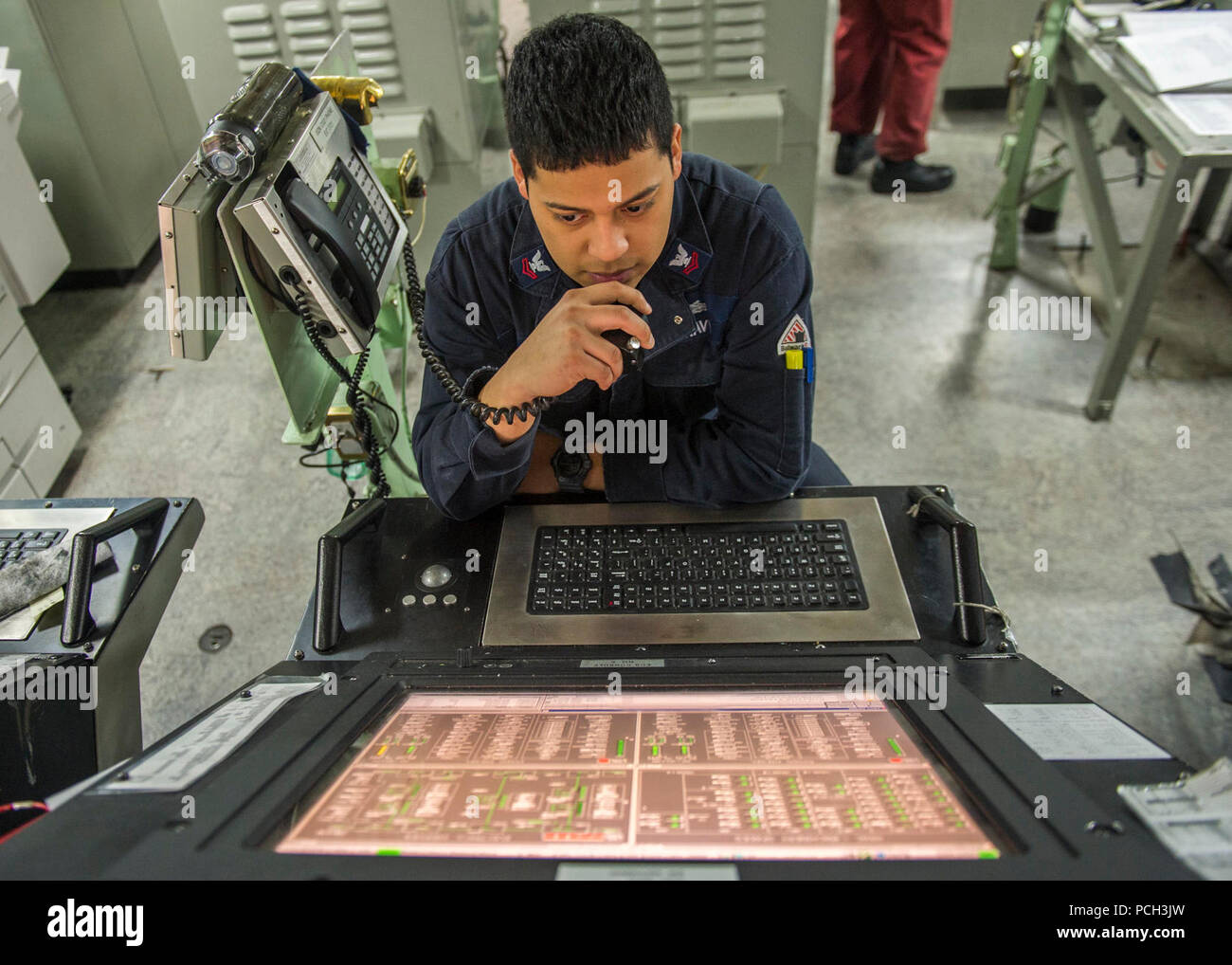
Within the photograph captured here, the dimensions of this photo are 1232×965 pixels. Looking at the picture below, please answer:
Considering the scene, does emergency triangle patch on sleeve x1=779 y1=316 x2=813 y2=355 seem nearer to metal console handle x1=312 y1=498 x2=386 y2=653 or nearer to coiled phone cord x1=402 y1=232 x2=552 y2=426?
coiled phone cord x1=402 y1=232 x2=552 y2=426

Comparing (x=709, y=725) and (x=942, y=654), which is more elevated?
(x=709, y=725)

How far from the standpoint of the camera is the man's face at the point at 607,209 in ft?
3.11

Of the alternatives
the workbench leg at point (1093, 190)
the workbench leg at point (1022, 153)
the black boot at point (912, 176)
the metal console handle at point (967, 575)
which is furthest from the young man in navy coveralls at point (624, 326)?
the black boot at point (912, 176)

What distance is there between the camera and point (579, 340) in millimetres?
1014

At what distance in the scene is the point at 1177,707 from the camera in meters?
1.80

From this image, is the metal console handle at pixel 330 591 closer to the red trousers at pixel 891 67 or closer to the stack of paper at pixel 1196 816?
the stack of paper at pixel 1196 816

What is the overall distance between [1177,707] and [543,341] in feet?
5.57

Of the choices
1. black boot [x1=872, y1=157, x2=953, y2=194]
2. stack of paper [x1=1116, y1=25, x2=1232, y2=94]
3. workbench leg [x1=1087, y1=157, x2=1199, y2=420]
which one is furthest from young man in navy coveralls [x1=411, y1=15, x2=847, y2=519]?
black boot [x1=872, y1=157, x2=953, y2=194]

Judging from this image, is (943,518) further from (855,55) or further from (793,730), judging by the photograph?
(855,55)

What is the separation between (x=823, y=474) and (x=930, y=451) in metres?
1.14

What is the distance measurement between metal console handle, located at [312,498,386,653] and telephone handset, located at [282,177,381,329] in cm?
34

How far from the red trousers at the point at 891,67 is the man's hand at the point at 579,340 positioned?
2.64 meters

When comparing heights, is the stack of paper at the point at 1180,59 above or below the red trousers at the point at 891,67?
above
